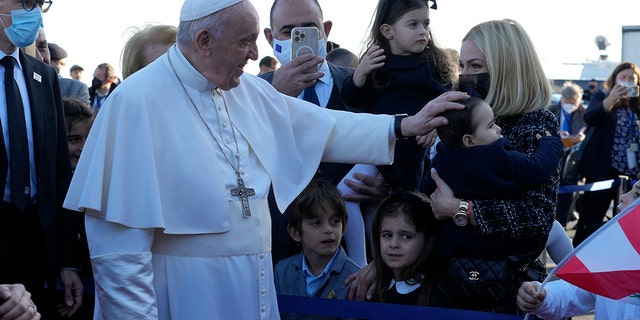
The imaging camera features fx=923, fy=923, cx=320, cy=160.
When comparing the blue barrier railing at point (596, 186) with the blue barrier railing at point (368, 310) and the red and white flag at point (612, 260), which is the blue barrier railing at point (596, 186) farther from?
the red and white flag at point (612, 260)

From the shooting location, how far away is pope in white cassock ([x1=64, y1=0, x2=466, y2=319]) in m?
3.43

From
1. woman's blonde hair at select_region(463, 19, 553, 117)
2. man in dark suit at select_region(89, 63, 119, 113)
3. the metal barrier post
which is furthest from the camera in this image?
man in dark suit at select_region(89, 63, 119, 113)

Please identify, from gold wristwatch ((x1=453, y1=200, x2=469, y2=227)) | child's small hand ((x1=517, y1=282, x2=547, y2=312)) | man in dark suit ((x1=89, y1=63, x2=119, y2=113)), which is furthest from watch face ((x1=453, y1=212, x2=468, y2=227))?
man in dark suit ((x1=89, y1=63, x2=119, y2=113))

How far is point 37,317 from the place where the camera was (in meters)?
3.05

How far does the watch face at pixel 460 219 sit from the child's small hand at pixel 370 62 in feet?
3.80

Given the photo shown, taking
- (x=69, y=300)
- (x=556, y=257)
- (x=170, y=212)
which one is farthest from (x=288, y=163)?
(x=556, y=257)

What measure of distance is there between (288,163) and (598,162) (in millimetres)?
7221

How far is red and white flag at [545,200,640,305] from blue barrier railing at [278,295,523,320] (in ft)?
1.77

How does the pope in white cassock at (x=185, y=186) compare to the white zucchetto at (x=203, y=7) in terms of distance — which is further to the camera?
the white zucchetto at (x=203, y=7)

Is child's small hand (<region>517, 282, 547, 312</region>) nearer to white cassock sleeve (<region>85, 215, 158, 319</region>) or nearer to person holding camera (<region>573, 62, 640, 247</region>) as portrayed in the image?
white cassock sleeve (<region>85, 215, 158, 319</region>)

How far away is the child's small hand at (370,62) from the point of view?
4.71m

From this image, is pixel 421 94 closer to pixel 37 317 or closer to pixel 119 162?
pixel 119 162

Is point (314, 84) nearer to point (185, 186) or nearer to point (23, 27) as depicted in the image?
point (23, 27)

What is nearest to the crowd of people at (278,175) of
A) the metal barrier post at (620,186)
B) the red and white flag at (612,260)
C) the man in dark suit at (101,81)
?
the red and white flag at (612,260)
